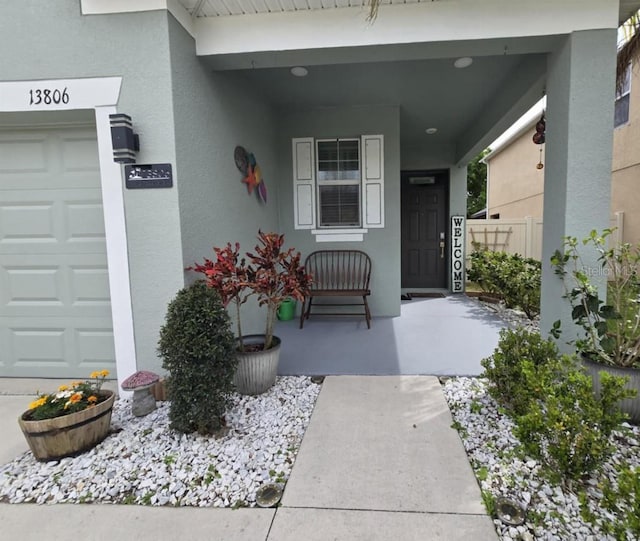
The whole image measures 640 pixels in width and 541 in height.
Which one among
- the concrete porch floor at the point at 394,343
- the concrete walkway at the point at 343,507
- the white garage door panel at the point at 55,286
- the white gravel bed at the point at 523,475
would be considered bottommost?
the concrete walkway at the point at 343,507

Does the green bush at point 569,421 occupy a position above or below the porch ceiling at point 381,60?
below

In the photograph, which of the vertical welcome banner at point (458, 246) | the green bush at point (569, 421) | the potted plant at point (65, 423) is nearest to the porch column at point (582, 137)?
the green bush at point (569, 421)

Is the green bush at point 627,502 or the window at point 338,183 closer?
the green bush at point 627,502

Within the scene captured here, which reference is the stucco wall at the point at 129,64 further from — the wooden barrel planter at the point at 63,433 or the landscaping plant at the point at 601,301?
the landscaping plant at the point at 601,301

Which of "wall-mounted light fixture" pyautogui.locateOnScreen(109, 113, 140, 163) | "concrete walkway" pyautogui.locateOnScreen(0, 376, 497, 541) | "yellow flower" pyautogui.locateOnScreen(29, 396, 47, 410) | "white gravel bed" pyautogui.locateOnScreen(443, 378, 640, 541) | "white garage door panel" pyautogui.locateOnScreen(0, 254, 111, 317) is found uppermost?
"wall-mounted light fixture" pyautogui.locateOnScreen(109, 113, 140, 163)

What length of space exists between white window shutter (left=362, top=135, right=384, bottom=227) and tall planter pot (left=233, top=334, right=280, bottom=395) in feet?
8.30

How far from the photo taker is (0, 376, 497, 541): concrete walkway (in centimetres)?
140

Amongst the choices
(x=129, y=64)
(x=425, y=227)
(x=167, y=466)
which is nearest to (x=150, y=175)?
(x=129, y=64)

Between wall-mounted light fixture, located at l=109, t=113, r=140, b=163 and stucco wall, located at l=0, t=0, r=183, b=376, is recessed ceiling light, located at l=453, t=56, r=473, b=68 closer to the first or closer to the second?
stucco wall, located at l=0, t=0, r=183, b=376

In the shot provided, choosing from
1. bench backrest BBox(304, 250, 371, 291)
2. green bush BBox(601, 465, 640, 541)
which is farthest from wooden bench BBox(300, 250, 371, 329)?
green bush BBox(601, 465, 640, 541)

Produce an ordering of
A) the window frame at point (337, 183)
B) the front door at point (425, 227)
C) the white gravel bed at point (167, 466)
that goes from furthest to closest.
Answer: the front door at point (425, 227) → the window frame at point (337, 183) → the white gravel bed at point (167, 466)

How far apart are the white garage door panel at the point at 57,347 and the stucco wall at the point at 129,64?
882 mm

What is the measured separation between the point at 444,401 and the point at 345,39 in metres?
2.65

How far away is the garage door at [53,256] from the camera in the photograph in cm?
262
